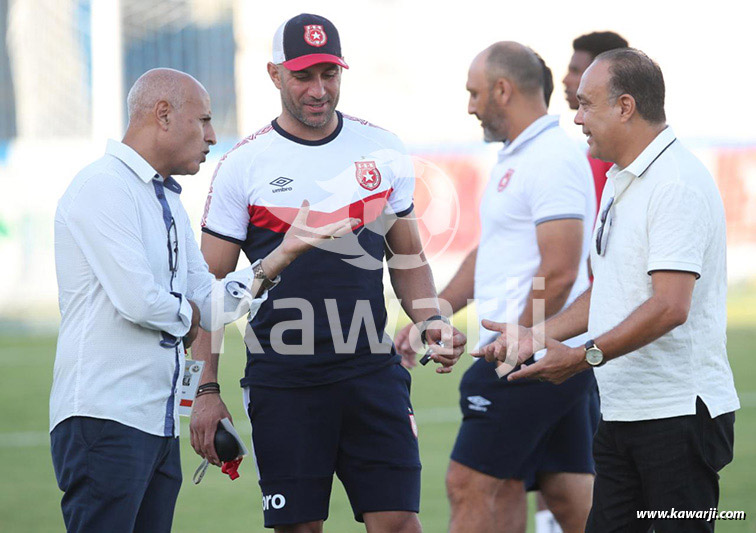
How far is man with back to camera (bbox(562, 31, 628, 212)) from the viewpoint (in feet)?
19.4

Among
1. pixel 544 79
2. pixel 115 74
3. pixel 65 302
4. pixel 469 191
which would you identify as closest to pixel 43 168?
pixel 115 74

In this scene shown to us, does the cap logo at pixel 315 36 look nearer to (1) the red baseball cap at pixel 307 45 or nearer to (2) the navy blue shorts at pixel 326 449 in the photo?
(1) the red baseball cap at pixel 307 45

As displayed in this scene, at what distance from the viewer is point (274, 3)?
90.4 ft

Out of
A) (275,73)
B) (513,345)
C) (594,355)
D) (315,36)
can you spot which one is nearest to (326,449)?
(513,345)

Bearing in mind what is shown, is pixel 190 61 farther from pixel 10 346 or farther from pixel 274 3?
pixel 10 346

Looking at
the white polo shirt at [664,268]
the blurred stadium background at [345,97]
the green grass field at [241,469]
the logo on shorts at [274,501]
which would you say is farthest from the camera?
the blurred stadium background at [345,97]

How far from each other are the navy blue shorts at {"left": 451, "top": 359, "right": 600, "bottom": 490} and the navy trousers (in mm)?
1967

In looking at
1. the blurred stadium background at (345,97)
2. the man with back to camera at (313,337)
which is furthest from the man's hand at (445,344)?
the blurred stadium background at (345,97)

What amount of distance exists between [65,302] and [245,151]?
3.94 feet

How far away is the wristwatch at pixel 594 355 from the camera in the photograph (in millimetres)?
3791

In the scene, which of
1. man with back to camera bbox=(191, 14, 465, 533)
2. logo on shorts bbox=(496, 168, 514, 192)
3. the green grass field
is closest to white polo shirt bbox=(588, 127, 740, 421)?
man with back to camera bbox=(191, 14, 465, 533)

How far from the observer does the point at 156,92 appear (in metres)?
3.91

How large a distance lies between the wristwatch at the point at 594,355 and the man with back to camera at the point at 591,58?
2253 mm

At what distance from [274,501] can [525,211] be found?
184 cm
